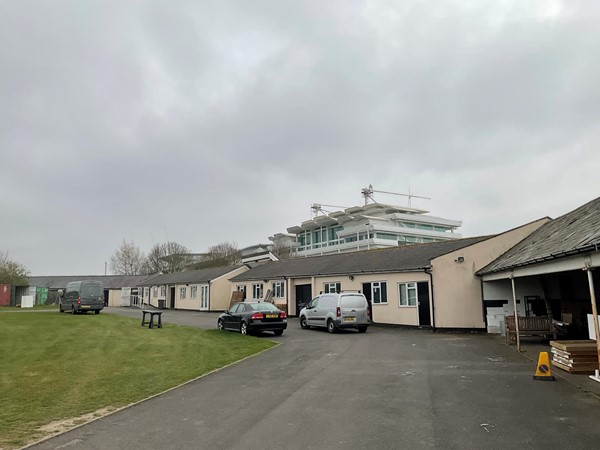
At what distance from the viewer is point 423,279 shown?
73.2 ft

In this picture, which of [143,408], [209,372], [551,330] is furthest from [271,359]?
[551,330]

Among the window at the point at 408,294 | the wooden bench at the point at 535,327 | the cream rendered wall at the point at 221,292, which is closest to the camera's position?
the wooden bench at the point at 535,327

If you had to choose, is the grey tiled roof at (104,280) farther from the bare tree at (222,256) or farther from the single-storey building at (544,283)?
the single-storey building at (544,283)

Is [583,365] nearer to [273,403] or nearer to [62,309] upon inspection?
[273,403]

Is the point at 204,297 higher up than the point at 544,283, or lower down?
lower down

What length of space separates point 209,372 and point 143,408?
134 inches

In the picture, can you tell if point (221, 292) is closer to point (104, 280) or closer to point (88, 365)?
point (88, 365)

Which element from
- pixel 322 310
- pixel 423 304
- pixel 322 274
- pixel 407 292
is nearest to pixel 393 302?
pixel 407 292

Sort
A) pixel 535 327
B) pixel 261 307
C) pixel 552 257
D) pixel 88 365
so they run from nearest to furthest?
1. pixel 552 257
2. pixel 88 365
3. pixel 535 327
4. pixel 261 307

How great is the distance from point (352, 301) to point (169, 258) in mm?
52881

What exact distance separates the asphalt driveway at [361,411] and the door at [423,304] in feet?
32.4

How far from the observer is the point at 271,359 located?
516 inches

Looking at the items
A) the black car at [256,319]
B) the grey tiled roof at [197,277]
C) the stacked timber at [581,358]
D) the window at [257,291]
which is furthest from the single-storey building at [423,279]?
the grey tiled roof at [197,277]

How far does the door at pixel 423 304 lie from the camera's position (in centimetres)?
2208
